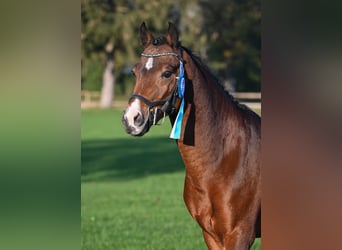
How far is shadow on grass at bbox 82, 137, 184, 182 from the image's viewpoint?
1500cm

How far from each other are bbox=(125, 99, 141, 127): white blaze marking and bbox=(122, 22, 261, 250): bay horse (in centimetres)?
14

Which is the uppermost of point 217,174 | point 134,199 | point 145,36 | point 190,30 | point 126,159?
point 145,36

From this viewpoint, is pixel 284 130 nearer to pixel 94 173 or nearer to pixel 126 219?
pixel 126 219

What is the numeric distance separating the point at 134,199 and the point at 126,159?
6532mm

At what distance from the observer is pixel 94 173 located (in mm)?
14961

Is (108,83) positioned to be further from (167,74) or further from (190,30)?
(167,74)

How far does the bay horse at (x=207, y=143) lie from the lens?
12.7ft

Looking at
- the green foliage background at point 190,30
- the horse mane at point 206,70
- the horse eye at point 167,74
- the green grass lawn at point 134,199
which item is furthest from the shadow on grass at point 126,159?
the green foliage background at point 190,30

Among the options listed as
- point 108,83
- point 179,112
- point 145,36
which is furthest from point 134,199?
point 108,83

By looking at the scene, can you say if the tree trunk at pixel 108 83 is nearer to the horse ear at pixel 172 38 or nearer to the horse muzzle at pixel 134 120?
the horse ear at pixel 172 38

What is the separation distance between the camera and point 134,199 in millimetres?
11156

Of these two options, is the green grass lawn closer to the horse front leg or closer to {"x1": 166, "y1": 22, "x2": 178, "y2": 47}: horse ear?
the horse front leg

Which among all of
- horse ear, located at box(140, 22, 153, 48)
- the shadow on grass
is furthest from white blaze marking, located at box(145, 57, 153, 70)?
the shadow on grass

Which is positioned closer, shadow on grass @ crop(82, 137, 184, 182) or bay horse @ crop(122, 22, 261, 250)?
bay horse @ crop(122, 22, 261, 250)
